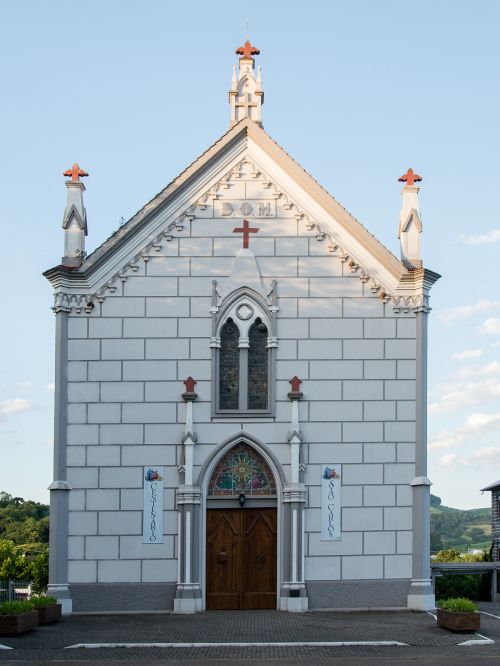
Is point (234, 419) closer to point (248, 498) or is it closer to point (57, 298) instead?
point (248, 498)

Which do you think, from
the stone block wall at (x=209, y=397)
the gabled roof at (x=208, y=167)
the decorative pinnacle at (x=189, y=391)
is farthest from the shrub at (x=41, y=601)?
the gabled roof at (x=208, y=167)

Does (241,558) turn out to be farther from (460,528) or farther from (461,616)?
(460,528)

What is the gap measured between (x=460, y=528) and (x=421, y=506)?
122328mm

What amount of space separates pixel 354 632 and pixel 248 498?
5.24 m

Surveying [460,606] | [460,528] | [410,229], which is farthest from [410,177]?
[460,528]

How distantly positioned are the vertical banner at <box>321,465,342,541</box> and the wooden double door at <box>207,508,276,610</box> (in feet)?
3.86

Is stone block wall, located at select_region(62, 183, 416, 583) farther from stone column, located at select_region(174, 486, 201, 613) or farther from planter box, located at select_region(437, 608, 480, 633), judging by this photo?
planter box, located at select_region(437, 608, 480, 633)

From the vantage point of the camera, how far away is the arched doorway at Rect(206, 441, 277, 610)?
86.1 ft

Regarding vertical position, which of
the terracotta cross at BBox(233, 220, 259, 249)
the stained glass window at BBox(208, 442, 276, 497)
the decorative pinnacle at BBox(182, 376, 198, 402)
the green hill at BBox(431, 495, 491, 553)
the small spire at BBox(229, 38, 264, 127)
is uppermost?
the small spire at BBox(229, 38, 264, 127)

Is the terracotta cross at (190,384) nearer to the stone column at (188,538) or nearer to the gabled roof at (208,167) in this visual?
the stone column at (188,538)

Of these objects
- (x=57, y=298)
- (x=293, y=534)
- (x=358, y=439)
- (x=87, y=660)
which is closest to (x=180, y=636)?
(x=87, y=660)

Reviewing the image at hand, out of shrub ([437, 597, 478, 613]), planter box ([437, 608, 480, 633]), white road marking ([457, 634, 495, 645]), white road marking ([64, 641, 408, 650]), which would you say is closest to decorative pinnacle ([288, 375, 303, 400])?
shrub ([437, 597, 478, 613])

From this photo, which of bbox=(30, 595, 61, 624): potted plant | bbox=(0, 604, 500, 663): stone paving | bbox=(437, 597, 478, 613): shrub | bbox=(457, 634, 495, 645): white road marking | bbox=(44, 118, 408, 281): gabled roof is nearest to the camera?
bbox=(0, 604, 500, 663): stone paving

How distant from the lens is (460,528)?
144875 mm
